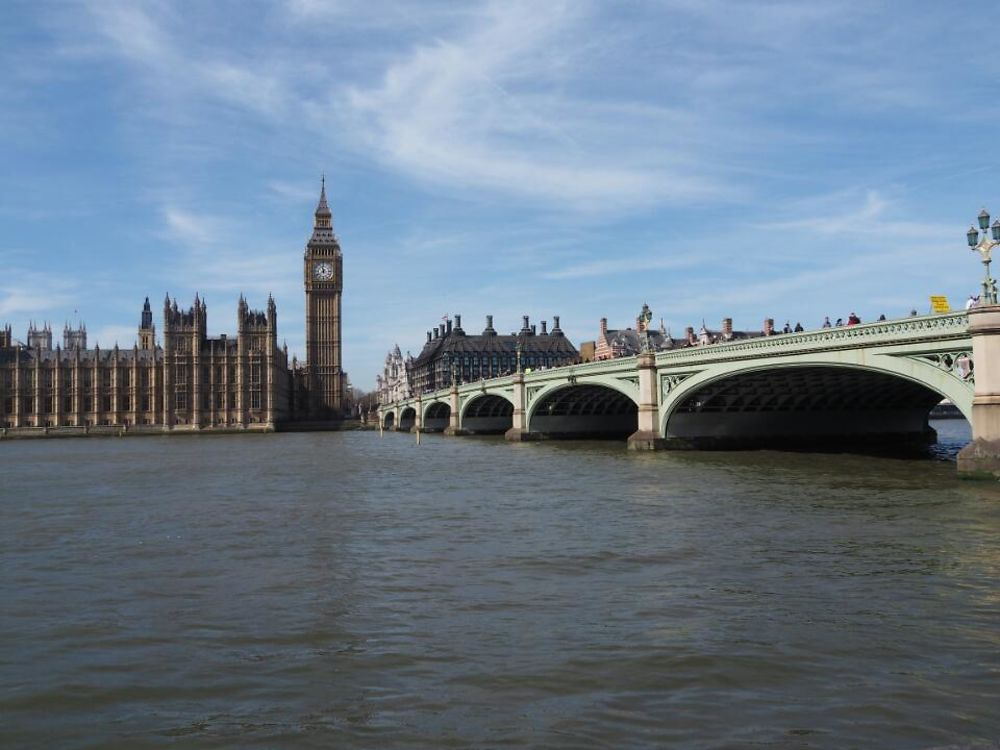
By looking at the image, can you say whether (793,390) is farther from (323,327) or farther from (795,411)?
(323,327)

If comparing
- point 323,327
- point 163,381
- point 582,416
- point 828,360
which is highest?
point 323,327

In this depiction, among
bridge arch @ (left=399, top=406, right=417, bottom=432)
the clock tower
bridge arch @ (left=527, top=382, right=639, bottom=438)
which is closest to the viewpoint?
bridge arch @ (left=527, top=382, right=639, bottom=438)

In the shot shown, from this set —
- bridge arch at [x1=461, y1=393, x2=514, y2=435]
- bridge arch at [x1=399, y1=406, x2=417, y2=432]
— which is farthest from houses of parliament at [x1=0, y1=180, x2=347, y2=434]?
bridge arch at [x1=461, y1=393, x2=514, y2=435]

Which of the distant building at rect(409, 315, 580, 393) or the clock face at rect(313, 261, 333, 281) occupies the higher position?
the clock face at rect(313, 261, 333, 281)

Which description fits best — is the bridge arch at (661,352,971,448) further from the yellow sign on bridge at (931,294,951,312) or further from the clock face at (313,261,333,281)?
the clock face at (313,261,333,281)

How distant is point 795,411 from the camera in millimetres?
50031

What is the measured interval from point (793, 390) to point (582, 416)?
2730 centimetres

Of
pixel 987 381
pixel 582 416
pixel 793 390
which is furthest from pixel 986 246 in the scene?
pixel 582 416

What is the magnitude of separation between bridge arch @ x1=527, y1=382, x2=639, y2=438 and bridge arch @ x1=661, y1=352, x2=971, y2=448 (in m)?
16.5

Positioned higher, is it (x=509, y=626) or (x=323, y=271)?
(x=323, y=271)

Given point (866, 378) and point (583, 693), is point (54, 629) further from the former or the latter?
point (866, 378)

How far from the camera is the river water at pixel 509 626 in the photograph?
794 cm

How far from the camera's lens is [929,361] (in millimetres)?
28406

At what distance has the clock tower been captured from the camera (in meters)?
163
